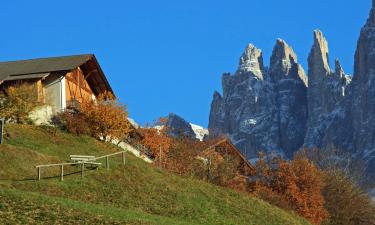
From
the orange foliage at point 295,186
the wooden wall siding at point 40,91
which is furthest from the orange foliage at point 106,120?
the orange foliage at point 295,186

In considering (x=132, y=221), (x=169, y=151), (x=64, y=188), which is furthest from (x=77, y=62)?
(x=132, y=221)

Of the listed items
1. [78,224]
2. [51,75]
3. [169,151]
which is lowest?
[78,224]

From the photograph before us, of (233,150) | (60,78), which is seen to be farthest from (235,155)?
(60,78)

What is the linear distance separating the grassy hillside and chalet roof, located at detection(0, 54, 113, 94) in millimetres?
11567

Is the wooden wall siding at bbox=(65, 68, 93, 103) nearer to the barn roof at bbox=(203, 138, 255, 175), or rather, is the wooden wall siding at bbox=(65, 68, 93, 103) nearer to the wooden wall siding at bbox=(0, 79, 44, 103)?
the wooden wall siding at bbox=(0, 79, 44, 103)

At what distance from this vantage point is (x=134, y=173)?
145 ft

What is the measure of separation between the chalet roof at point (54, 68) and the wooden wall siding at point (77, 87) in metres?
0.83

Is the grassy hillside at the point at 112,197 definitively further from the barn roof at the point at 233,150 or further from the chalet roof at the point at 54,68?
the barn roof at the point at 233,150

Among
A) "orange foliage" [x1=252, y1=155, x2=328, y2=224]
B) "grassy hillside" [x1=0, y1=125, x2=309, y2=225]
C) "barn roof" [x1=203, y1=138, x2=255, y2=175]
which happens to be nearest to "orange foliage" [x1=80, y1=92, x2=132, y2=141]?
"grassy hillside" [x1=0, y1=125, x2=309, y2=225]

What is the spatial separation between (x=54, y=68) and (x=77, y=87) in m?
3.22

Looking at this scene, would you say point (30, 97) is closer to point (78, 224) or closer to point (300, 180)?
point (300, 180)

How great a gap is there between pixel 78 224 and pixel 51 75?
1423 inches

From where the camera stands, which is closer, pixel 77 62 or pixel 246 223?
pixel 246 223

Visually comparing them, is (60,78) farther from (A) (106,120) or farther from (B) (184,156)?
(B) (184,156)
